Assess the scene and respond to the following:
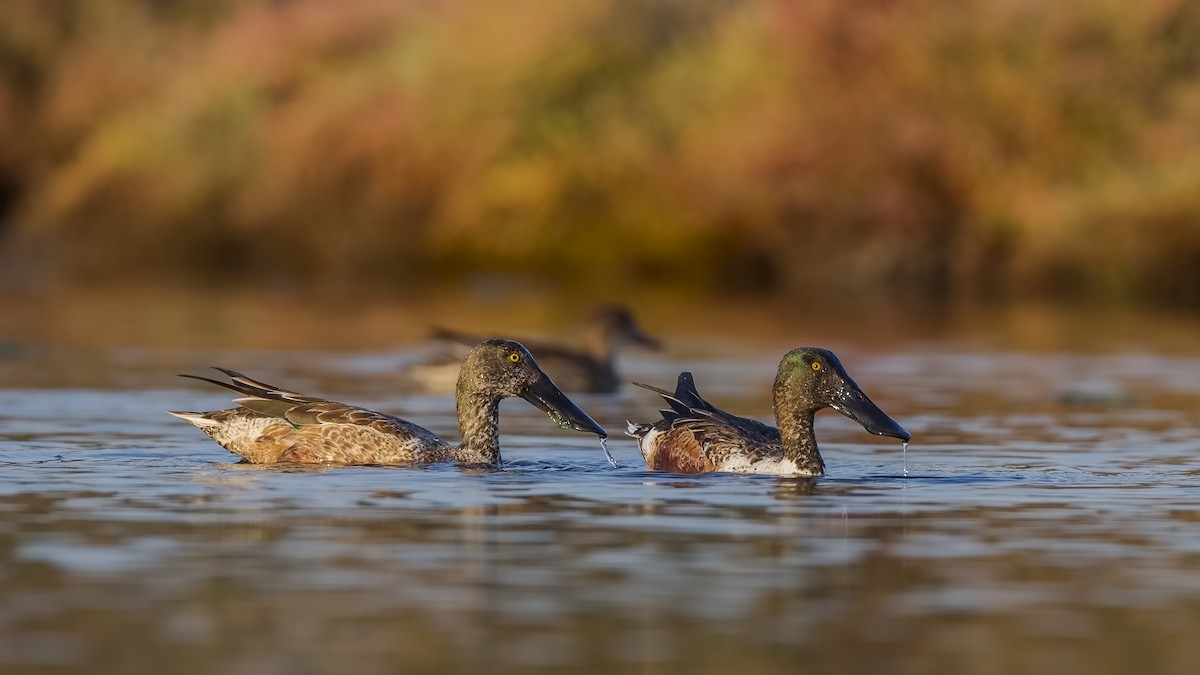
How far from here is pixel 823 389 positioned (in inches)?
479

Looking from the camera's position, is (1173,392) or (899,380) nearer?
(1173,392)

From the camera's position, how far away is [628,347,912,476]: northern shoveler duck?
1198cm

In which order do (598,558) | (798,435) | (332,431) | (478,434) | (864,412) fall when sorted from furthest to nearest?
(478,434) < (332,431) < (864,412) < (798,435) < (598,558)

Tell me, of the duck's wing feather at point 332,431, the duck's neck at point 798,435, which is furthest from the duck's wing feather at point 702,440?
the duck's wing feather at point 332,431

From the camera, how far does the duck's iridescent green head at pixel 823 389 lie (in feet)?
39.6

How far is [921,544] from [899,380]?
390 inches

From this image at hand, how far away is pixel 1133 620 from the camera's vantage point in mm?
7855

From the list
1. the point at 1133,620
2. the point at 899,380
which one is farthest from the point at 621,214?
the point at 1133,620

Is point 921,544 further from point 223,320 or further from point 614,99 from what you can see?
point 614,99

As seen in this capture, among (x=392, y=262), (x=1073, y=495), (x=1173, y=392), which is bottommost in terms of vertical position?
(x=1073, y=495)

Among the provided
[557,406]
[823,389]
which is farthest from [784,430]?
[557,406]

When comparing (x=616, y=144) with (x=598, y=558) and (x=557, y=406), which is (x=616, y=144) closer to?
(x=557, y=406)

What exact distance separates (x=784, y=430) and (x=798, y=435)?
0.08m

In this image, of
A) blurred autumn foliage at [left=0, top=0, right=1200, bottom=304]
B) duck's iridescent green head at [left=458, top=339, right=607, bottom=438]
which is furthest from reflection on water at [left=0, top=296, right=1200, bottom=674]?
blurred autumn foliage at [left=0, top=0, right=1200, bottom=304]
